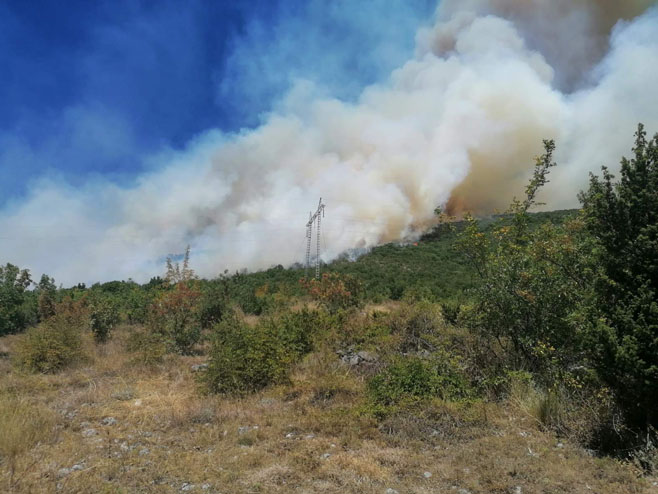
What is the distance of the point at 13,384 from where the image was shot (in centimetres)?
954

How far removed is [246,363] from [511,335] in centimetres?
550

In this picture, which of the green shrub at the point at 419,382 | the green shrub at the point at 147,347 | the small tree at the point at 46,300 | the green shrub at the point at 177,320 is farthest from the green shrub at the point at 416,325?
the small tree at the point at 46,300

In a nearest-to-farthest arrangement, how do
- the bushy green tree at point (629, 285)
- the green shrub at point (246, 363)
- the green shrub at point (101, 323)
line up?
1. the bushy green tree at point (629, 285)
2. the green shrub at point (246, 363)
3. the green shrub at point (101, 323)

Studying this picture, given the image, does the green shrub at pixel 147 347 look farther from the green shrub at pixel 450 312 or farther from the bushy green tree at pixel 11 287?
the green shrub at pixel 450 312

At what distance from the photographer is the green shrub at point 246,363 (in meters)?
8.57

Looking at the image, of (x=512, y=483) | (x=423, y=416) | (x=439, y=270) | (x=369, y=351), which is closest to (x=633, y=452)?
(x=512, y=483)

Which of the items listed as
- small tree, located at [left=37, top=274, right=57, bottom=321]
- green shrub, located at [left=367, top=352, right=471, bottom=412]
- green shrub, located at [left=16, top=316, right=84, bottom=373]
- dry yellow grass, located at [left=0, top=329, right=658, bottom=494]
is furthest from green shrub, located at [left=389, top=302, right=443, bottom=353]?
small tree, located at [left=37, top=274, right=57, bottom=321]

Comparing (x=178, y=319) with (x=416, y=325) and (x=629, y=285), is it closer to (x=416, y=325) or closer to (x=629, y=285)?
(x=416, y=325)

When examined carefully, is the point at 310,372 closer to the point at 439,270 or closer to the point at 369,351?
the point at 369,351

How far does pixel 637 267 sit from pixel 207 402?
7.27m

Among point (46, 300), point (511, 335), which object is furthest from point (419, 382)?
point (46, 300)

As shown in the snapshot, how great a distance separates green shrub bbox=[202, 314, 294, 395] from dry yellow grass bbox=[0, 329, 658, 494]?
17.7 inches

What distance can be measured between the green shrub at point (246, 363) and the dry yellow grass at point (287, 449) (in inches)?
17.7

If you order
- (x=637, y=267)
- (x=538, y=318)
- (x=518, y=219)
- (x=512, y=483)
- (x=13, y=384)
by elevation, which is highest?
(x=518, y=219)
